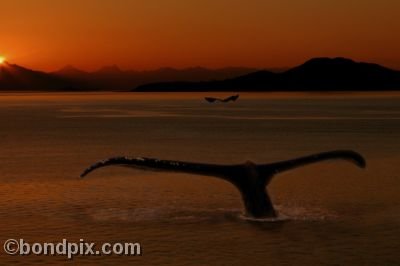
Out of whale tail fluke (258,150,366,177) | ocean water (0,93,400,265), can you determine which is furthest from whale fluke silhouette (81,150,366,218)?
ocean water (0,93,400,265)

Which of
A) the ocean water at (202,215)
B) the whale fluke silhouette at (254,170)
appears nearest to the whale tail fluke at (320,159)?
the whale fluke silhouette at (254,170)

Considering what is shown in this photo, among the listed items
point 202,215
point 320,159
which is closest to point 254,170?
point 320,159

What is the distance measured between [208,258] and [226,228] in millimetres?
3649

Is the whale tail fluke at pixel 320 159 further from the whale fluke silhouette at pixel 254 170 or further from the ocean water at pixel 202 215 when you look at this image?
the ocean water at pixel 202 215

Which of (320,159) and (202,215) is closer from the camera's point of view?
(320,159)

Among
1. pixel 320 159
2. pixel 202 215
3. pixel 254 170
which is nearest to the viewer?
pixel 320 159

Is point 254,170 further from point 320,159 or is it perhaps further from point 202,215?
point 202,215

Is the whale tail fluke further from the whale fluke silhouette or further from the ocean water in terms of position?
the ocean water

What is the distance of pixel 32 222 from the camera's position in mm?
27234

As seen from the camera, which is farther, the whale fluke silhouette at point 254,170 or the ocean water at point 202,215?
the whale fluke silhouette at point 254,170

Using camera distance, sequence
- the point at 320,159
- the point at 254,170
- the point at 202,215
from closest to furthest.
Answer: the point at 320,159, the point at 254,170, the point at 202,215

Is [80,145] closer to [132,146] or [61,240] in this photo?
[132,146]

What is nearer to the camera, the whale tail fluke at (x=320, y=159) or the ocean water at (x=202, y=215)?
the ocean water at (x=202, y=215)

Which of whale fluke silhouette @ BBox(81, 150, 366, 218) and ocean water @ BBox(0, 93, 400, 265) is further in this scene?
whale fluke silhouette @ BBox(81, 150, 366, 218)
